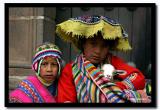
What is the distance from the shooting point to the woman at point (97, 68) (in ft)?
6.30

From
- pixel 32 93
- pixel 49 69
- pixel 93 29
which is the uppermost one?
pixel 93 29

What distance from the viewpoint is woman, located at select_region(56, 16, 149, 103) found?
6.30ft

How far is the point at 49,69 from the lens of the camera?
1.93 m

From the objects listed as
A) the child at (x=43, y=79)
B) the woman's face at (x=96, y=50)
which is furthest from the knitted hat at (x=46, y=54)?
the woman's face at (x=96, y=50)

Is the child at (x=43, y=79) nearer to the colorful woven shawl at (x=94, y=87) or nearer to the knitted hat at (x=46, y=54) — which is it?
the knitted hat at (x=46, y=54)

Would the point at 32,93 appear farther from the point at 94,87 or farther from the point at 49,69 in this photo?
the point at 94,87

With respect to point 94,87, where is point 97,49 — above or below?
above

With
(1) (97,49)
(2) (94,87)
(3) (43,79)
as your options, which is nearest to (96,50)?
(1) (97,49)

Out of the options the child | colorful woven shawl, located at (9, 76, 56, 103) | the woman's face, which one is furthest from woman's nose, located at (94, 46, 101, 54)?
colorful woven shawl, located at (9, 76, 56, 103)

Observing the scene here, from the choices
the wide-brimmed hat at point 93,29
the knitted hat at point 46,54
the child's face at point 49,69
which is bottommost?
the child's face at point 49,69

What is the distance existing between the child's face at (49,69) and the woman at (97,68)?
52 millimetres

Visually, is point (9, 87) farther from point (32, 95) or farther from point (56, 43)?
point (56, 43)

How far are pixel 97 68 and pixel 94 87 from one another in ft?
0.30

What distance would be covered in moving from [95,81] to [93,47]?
0.16m
